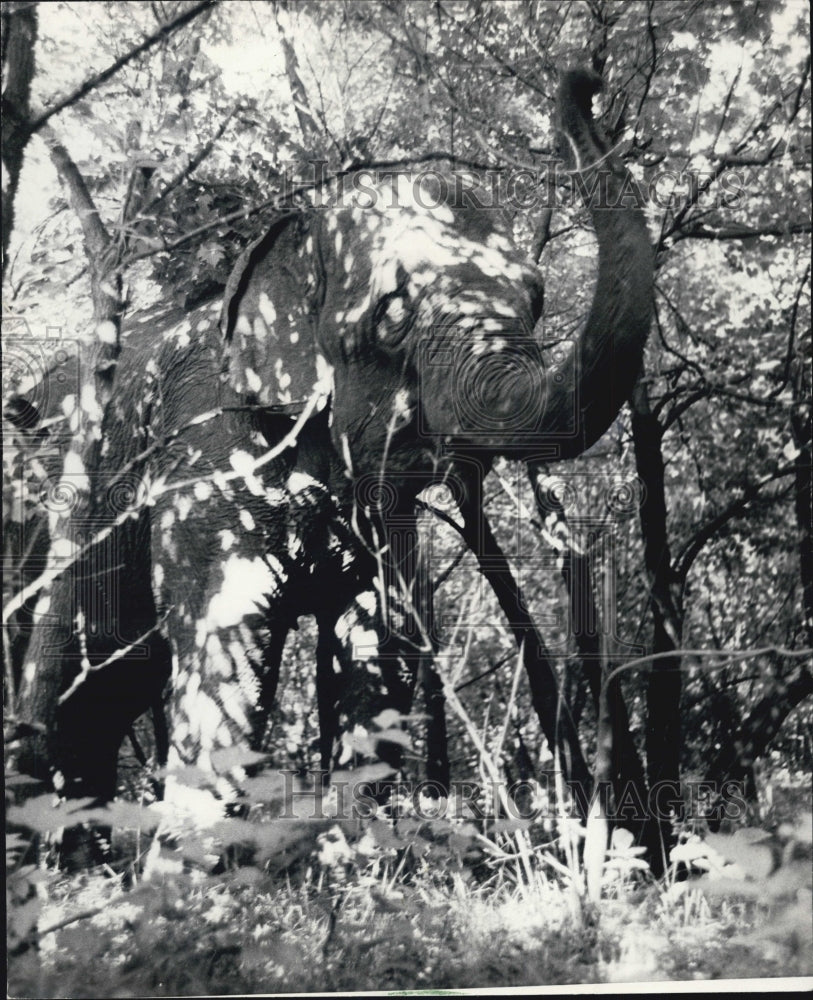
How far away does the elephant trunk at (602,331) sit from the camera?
227cm

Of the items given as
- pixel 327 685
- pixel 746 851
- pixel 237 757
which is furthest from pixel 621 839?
pixel 237 757

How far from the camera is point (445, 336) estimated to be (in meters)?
2.55

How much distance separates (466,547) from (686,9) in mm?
1644

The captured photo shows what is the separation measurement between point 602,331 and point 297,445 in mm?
921

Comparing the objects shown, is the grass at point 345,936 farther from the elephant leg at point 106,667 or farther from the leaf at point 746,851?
the elephant leg at point 106,667

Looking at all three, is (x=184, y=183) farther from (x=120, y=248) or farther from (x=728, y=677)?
(x=728, y=677)

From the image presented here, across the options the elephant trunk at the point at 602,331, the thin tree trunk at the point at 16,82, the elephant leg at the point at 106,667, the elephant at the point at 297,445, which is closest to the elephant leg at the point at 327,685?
the elephant at the point at 297,445

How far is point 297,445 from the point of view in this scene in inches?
109

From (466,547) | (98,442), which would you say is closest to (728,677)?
(466,547)

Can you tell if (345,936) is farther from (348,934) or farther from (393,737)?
(393,737)

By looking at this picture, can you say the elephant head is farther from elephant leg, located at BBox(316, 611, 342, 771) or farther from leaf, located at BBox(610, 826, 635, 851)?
leaf, located at BBox(610, 826, 635, 851)

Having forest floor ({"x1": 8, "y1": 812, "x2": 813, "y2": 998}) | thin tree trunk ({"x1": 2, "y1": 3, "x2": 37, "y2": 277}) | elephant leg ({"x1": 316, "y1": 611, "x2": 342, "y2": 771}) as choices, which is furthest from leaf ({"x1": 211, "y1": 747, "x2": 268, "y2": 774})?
thin tree trunk ({"x1": 2, "y1": 3, "x2": 37, "y2": 277})

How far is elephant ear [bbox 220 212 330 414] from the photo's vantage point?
9.21ft

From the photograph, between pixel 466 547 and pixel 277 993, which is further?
pixel 466 547
